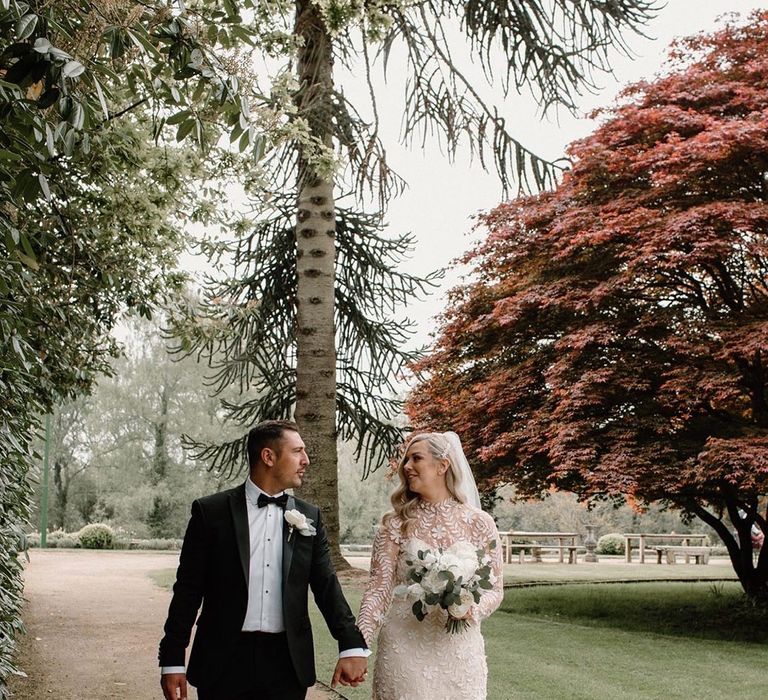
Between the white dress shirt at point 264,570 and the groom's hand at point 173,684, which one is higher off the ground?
the white dress shirt at point 264,570

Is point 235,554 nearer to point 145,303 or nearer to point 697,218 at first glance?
point 145,303

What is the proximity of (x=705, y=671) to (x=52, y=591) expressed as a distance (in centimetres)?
1102

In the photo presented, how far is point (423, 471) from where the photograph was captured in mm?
4574

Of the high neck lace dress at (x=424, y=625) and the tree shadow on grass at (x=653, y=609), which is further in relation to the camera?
the tree shadow on grass at (x=653, y=609)

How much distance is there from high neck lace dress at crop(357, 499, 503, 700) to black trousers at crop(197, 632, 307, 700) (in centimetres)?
56

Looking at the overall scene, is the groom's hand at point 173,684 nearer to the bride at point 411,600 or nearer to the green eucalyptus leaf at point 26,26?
the bride at point 411,600

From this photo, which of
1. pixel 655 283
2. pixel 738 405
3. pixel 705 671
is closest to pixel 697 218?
pixel 655 283

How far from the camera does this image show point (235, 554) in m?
3.92

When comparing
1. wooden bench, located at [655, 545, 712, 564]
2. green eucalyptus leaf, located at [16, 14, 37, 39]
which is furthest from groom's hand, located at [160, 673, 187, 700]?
wooden bench, located at [655, 545, 712, 564]

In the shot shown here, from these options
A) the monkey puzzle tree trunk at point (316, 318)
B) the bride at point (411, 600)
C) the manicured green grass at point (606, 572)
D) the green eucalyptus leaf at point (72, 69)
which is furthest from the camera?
the manicured green grass at point (606, 572)

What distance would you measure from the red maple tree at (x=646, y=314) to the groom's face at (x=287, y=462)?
27.2ft

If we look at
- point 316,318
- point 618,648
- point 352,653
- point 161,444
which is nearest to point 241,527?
point 352,653

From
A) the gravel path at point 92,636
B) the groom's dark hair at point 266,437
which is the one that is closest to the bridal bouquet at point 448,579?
the groom's dark hair at point 266,437

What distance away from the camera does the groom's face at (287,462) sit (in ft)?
13.3
